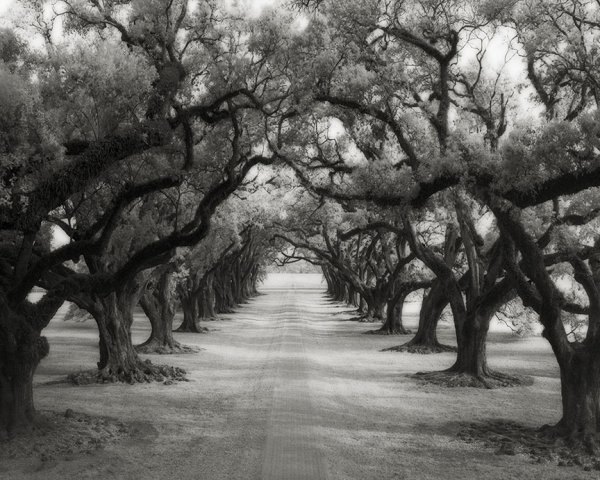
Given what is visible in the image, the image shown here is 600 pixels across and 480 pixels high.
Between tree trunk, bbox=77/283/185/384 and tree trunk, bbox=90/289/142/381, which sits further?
tree trunk, bbox=90/289/142/381

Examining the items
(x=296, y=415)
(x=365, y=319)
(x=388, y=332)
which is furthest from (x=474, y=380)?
(x=365, y=319)

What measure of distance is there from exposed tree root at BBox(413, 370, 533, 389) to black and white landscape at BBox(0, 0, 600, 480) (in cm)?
7

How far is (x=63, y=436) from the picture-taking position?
29.9ft

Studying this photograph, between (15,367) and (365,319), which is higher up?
(15,367)

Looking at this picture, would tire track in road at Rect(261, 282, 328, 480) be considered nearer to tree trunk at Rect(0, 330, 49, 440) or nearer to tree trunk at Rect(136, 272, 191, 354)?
tree trunk at Rect(0, 330, 49, 440)

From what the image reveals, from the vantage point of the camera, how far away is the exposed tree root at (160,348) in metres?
21.3

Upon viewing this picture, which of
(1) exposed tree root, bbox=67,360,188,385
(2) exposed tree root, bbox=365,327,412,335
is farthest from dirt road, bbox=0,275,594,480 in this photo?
(2) exposed tree root, bbox=365,327,412,335

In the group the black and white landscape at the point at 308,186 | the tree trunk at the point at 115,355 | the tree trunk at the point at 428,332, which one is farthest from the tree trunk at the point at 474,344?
the tree trunk at the point at 115,355

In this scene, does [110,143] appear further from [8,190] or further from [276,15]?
[276,15]

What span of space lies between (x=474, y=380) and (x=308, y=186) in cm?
594

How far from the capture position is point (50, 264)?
9484mm

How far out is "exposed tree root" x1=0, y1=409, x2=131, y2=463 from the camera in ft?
27.8

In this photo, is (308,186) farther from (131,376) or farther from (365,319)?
(365,319)

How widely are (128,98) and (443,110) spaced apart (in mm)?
5575
